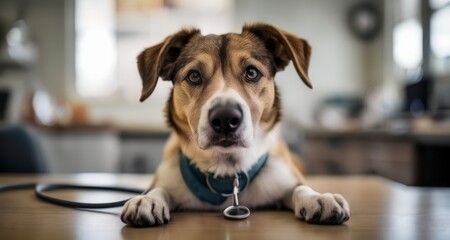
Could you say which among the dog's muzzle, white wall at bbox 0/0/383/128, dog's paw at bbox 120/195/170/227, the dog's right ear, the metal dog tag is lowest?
the metal dog tag

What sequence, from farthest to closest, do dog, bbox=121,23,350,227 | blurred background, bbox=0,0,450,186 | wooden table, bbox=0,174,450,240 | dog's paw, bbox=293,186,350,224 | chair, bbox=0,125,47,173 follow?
blurred background, bbox=0,0,450,186, chair, bbox=0,125,47,173, dog, bbox=121,23,350,227, dog's paw, bbox=293,186,350,224, wooden table, bbox=0,174,450,240

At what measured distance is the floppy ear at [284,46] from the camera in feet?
3.56

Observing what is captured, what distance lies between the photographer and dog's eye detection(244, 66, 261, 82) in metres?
1.10

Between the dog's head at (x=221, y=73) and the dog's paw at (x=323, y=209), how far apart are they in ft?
0.61

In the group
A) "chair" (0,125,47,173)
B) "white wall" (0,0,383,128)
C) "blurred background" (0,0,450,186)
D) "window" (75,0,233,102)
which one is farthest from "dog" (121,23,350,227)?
"white wall" (0,0,383,128)

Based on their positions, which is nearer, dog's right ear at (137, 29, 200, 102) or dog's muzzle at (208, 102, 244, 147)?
dog's muzzle at (208, 102, 244, 147)

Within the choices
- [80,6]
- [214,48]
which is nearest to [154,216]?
[214,48]

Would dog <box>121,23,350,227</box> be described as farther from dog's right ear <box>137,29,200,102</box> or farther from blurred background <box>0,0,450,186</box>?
blurred background <box>0,0,450,186</box>

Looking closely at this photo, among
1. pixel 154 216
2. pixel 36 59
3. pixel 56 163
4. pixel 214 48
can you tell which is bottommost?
pixel 56 163

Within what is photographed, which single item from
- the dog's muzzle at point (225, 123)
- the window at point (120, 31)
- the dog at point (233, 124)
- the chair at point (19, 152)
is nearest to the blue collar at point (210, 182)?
the dog at point (233, 124)

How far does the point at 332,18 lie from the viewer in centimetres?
595

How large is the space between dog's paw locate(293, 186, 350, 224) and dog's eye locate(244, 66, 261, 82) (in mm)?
331

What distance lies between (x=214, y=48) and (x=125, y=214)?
479 millimetres

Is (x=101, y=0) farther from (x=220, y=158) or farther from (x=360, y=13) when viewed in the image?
(x=220, y=158)
